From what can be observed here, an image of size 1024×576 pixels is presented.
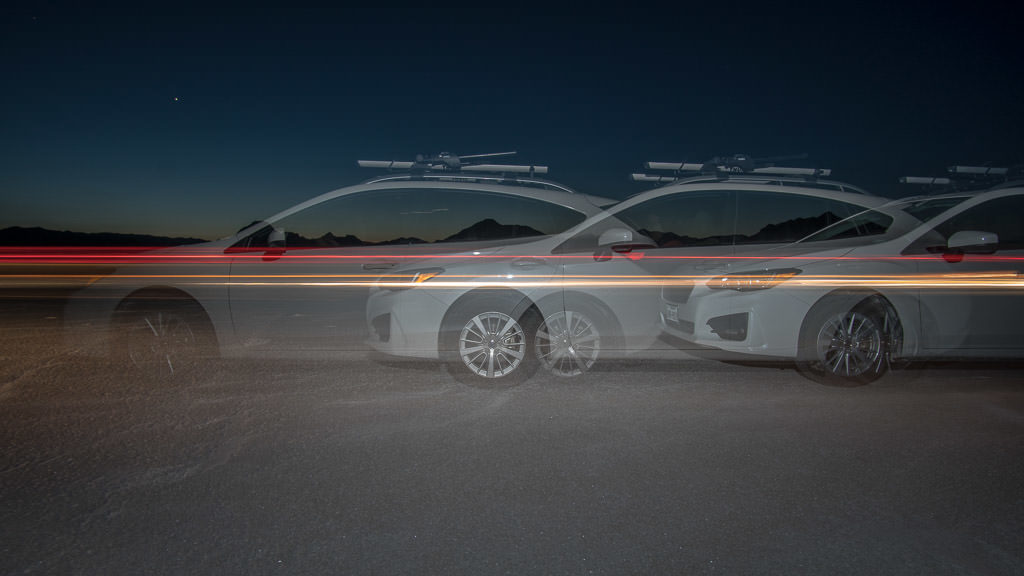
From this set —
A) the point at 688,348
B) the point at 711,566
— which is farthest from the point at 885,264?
the point at 711,566

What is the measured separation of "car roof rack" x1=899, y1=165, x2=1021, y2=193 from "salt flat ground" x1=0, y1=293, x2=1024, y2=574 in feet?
6.38

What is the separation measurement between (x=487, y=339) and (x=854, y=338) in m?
3.22

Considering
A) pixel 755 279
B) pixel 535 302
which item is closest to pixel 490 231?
pixel 535 302

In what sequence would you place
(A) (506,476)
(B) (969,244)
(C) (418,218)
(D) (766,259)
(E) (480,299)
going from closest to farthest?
(A) (506,476), (B) (969,244), (E) (480,299), (D) (766,259), (C) (418,218)

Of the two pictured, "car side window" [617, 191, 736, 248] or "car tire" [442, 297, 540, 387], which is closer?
"car tire" [442, 297, 540, 387]

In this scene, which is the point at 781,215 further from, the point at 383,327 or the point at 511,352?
the point at 383,327

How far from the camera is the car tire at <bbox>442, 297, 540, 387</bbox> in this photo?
5.68m

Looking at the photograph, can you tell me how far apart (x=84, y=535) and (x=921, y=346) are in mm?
6150

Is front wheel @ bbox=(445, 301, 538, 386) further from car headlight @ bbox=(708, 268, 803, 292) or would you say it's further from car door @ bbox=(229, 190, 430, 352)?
car headlight @ bbox=(708, 268, 803, 292)

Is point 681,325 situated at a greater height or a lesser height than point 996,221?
lesser

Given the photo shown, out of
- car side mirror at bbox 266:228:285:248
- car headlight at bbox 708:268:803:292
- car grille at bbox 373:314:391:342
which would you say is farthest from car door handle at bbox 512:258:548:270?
car side mirror at bbox 266:228:285:248

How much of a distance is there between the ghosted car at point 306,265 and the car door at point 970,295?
288 centimetres

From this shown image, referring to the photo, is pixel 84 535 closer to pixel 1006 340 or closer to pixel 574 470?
pixel 574 470

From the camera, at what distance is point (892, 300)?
5.65 m
